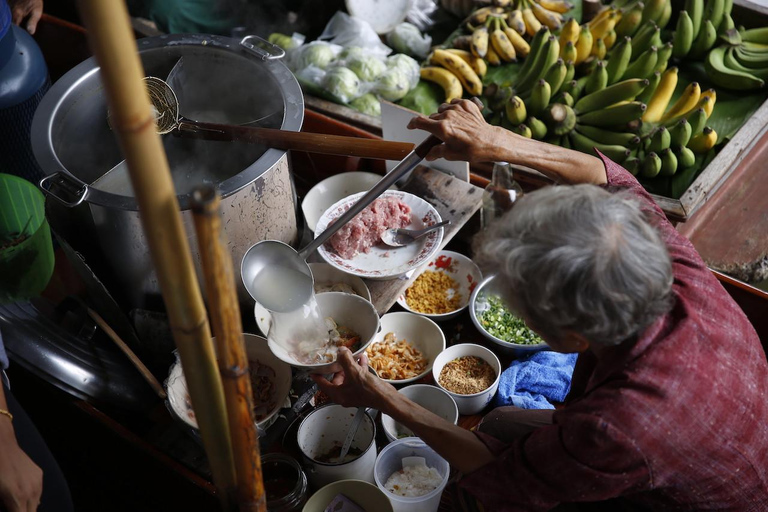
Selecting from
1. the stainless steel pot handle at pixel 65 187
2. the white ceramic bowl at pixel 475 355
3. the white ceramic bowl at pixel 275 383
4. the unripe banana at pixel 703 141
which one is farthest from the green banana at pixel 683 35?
the stainless steel pot handle at pixel 65 187

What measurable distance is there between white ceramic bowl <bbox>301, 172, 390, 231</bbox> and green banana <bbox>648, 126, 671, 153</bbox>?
1.35 meters

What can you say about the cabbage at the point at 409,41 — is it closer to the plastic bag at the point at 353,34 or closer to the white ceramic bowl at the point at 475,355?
the plastic bag at the point at 353,34

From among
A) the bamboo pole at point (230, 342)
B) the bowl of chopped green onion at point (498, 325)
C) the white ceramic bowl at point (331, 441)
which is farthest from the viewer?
the bowl of chopped green onion at point (498, 325)

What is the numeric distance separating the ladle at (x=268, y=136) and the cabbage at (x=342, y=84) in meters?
1.20

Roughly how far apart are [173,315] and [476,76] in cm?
310

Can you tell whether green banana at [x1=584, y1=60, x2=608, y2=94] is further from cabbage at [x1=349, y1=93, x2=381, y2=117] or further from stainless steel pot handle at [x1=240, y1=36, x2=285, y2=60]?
stainless steel pot handle at [x1=240, y1=36, x2=285, y2=60]

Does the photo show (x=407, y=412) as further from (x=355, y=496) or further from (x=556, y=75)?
(x=556, y=75)

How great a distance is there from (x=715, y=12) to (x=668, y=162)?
127cm

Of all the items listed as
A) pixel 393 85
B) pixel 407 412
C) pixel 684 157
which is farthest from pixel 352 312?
pixel 684 157

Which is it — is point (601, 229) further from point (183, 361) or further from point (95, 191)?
point (95, 191)

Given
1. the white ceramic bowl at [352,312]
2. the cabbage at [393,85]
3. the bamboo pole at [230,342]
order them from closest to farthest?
1. the bamboo pole at [230,342]
2. the white ceramic bowl at [352,312]
3. the cabbage at [393,85]

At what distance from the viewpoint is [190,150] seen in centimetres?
250

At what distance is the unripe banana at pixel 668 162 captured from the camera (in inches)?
118

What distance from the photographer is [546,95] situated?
3250 millimetres
